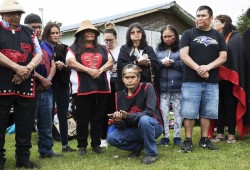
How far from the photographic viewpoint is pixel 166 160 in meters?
4.88

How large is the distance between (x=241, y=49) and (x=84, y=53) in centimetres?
276

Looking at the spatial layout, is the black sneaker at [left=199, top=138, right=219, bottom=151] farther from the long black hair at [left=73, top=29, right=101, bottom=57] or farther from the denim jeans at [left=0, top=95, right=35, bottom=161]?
the denim jeans at [left=0, top=95, right=35, bottom=161]

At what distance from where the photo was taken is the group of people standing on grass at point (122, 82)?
4.62 meters

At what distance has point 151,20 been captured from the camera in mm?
18406

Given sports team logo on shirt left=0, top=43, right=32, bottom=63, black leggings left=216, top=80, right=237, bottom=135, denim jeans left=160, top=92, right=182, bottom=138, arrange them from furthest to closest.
Result: 1. black leggings left=216, top=80, right=237, bottom=135
2. denim jeans left=160, top=92, right=182, bottom=138
3. sports team logo on shirt left=0, top=43, right=32, bottom=63

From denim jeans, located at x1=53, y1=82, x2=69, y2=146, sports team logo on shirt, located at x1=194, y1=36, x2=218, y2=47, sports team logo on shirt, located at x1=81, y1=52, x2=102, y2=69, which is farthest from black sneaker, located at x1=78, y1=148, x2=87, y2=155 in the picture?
sports team logo on shirt, located at x1=194, y1=36, x2=218, y2=47

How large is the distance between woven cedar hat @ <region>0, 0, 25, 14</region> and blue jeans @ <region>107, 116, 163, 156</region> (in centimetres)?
209

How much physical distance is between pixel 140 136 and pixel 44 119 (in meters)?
1.44

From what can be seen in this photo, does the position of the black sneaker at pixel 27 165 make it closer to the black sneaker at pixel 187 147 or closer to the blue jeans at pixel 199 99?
the black sneaker at pixel 187 147

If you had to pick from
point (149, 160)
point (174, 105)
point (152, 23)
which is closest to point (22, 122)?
point (149, 160)

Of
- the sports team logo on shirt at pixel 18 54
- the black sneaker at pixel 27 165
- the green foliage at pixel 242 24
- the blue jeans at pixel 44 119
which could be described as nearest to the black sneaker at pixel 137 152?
the blue jeans at pixel 44 119

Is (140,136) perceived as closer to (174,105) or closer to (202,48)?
(174,105)

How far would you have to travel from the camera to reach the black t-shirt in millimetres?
5574

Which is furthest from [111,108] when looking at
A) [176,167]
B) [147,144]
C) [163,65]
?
[176,167]
